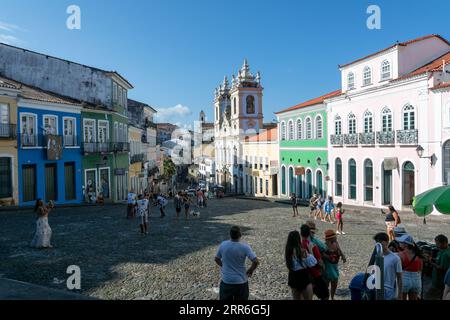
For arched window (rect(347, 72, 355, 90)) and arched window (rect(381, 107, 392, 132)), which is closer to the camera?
arched window (rect(381, 107, 392, 132))

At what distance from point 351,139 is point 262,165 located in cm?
1882

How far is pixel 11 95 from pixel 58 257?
13341 millimetres

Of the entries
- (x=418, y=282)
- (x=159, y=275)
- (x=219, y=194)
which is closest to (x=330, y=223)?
(x=159, y=275)

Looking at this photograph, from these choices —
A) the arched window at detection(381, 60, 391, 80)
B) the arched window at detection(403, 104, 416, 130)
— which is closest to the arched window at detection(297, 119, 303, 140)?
the arched window at detection(381, 60, 391, 80)

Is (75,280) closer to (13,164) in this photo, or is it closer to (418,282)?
(418,282)

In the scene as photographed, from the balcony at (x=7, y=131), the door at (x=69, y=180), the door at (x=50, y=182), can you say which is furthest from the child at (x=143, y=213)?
the door at (x=69, y=180)

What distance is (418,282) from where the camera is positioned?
6.23 meters

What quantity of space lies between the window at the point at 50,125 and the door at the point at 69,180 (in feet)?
6.94

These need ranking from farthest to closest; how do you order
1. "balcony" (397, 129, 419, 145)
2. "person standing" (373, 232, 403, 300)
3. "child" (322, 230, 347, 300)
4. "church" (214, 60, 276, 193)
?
1. "church" (214, 60, 276, 193)
2. "balcony" (397, 129, 419, 145)
3. "child" (322, 230, 347, 300)
4. "person standing" (373, 232, 403, 300)

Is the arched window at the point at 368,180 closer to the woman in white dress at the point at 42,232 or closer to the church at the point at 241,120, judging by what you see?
the woman in white dress at the point at 42,232

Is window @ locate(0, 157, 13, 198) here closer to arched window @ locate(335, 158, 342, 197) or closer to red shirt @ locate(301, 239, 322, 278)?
red shirt @ locate(301, 239, 322, 278)

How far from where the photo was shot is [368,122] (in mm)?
25203

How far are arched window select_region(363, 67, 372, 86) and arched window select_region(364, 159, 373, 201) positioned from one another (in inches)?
179

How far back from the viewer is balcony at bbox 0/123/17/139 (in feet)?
67.3
